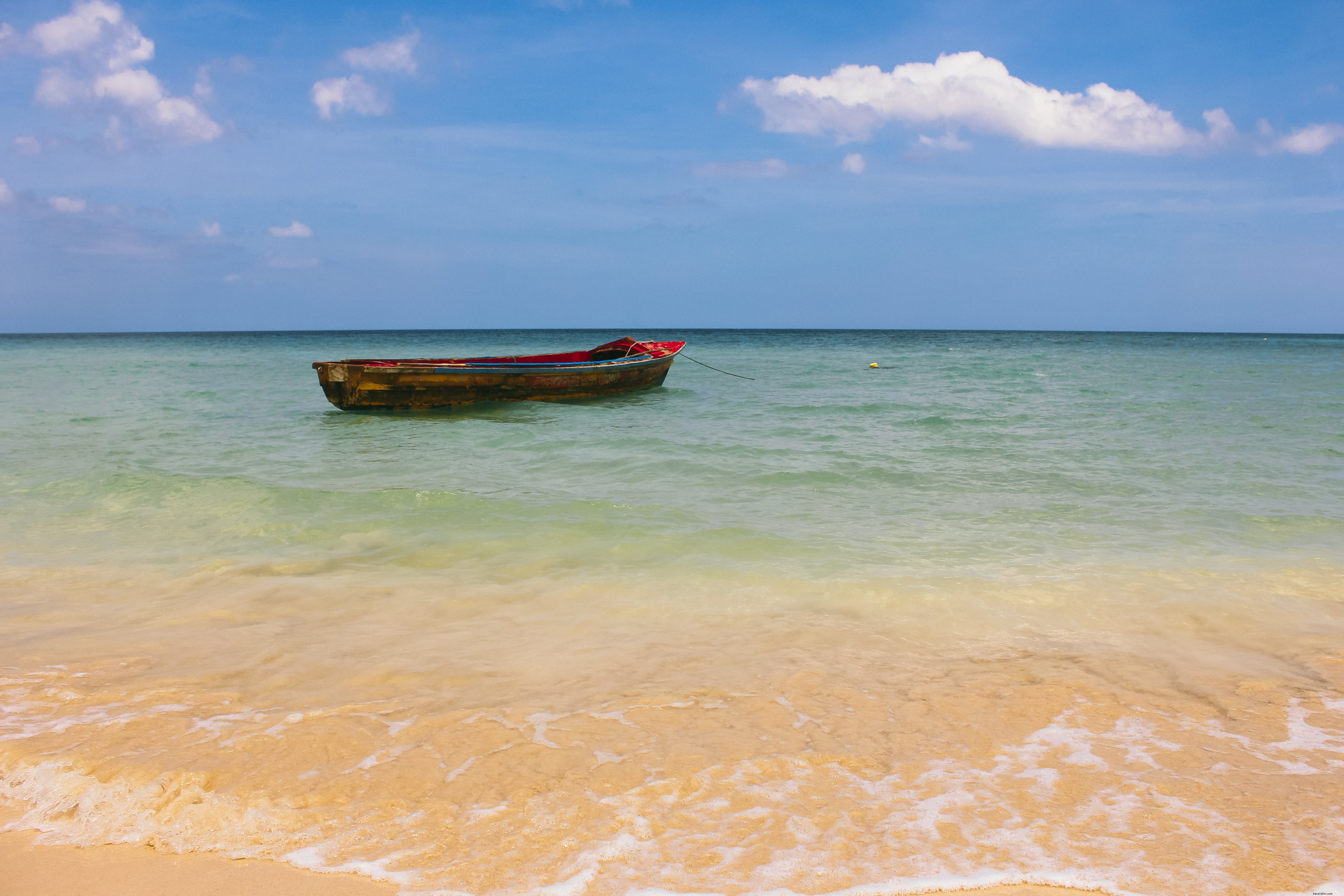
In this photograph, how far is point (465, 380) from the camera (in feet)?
51.7

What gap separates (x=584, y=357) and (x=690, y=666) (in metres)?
16.3

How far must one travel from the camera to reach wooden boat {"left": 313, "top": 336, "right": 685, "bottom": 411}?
15.1 m

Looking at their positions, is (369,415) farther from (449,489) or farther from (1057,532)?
(1057,532)

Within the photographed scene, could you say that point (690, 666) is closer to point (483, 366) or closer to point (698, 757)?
point (698, 757)

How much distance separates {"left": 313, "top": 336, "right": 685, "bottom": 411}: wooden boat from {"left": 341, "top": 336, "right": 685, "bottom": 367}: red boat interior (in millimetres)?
47

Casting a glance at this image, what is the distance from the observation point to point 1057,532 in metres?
6.88

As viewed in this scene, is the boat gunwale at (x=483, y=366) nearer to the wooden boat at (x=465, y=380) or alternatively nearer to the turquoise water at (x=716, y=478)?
the wooden boat at (x=465, y=380)

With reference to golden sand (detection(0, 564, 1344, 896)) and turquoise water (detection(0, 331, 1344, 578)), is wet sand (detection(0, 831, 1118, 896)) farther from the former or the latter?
turquoise water (detection(0, 331, 1344, 578))

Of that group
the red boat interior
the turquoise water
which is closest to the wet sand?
the turquoise water

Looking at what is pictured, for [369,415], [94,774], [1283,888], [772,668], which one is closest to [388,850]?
[94,774]

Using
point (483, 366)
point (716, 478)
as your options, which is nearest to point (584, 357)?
point (483, 366)

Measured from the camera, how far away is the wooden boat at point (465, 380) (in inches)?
596

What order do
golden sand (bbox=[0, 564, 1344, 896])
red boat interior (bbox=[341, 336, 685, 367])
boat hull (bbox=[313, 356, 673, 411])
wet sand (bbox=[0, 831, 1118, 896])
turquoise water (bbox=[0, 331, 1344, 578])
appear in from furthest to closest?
red boat interior (bbox=[341, 336, 685, 367])
boat hull (bbox=[313, 356, 673, 411])
turquoise water (bbox=[0, 331, 1344, 578])
golden sand (bbox=[0, 564, 1344, 896])
wet sand (bbox=[0, 831, 1118, 896])

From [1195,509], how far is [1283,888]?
247 inches
